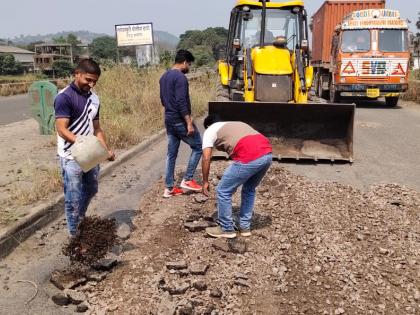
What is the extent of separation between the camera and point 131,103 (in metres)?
11.9

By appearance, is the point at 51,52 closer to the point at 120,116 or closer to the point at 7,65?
the point at 7,65

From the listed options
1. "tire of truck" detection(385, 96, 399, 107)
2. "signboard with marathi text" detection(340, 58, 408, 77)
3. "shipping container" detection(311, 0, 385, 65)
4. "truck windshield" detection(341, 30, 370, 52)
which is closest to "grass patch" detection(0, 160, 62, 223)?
"signboard with marathi text" detection(340, 58, 408, 77)

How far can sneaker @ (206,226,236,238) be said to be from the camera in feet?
14.8

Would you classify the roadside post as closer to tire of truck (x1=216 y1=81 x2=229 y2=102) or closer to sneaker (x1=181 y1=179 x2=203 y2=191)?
tire of truck (x1=216 y1=81 x2=229 y2=102)

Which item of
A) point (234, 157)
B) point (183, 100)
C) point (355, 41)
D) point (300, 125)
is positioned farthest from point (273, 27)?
point (355, 41)

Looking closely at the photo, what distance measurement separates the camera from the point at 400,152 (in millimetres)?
8484

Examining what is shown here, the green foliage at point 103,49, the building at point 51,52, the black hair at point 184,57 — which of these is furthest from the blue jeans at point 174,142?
the building at point 51,52

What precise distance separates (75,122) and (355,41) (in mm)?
12901

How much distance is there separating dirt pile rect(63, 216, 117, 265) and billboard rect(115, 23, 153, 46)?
66.2 ft

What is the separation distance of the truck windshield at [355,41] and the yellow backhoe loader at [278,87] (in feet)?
18.9

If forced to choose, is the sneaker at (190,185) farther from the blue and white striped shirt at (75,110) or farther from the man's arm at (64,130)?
A: the man's arm at (64,130)

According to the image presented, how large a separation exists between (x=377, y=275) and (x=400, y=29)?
1289 centimetres

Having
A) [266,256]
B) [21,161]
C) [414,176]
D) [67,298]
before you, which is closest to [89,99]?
[67,298]

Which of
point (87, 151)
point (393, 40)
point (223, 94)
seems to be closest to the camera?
point (87, 151)
